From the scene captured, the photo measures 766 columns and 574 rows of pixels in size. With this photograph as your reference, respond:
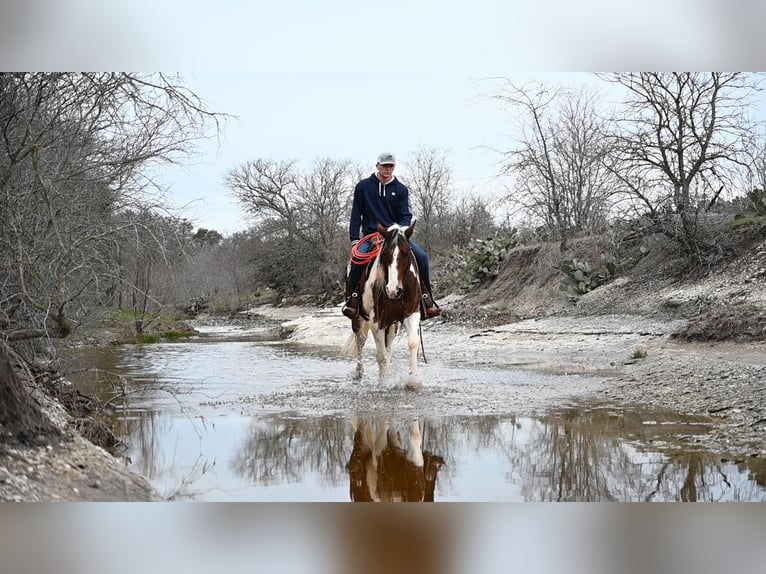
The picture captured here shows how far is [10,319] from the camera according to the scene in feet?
15.2

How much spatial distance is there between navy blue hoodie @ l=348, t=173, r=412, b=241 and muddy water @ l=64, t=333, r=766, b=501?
1.40 metres

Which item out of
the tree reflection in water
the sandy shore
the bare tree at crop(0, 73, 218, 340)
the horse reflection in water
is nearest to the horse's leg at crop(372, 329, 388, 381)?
the sandy shore

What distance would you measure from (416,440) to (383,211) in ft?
9.19

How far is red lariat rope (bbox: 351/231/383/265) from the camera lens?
6423 mm

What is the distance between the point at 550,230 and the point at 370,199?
7.39m

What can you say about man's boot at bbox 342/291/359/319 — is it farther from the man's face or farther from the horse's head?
the man's face

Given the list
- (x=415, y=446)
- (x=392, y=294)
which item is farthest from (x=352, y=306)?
(x=415, y=446)

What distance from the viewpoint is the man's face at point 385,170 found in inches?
250

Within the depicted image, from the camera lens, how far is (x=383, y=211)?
6582 mm

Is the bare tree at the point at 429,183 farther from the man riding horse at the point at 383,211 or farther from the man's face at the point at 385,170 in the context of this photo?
the man's face at the point at 385,170

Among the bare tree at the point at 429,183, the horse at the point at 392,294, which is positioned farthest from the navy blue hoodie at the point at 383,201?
the bare tree at the point at 429,183

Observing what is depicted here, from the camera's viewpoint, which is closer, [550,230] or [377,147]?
[377,147]
